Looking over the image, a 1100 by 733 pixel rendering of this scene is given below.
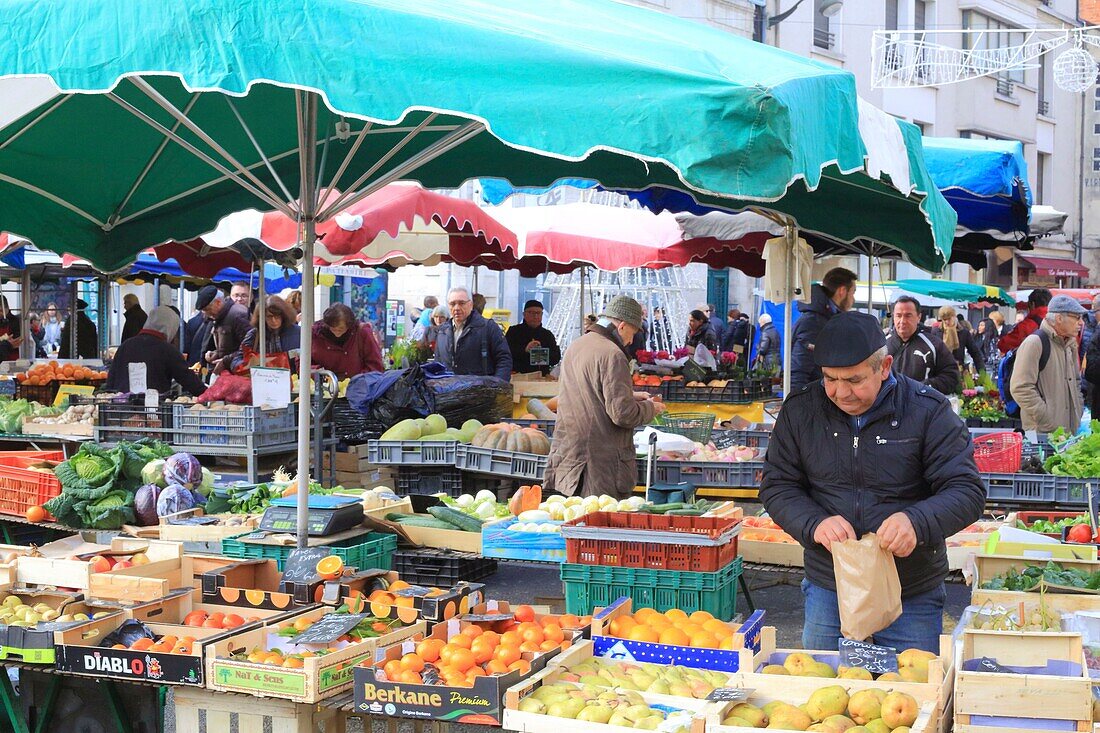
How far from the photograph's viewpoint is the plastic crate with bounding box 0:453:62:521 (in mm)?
7773

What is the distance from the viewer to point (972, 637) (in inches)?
148

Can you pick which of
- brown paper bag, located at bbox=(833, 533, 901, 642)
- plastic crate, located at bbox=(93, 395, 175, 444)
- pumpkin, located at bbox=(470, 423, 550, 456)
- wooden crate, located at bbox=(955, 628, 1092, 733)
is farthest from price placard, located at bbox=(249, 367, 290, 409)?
wooden crate, located at bbox=(955, 628, 1092, 733)

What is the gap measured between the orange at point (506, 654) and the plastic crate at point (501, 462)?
4137mm

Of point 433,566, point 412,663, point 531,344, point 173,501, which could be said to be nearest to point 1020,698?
point 412,663

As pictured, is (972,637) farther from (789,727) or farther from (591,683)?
(591,683)

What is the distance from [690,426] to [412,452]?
2209 millimetres

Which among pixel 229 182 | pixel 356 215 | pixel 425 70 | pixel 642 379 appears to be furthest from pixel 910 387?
pixel 642 379

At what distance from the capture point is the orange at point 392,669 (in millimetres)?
3873

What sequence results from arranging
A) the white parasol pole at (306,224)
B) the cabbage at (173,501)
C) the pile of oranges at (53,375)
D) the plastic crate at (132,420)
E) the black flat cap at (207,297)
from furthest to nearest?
the pile of oranges at (53,375), the black flat cap at (207,297), the plastic crate at (132,420), the cabbage at (173,501), the white parasol pole at (306,224)

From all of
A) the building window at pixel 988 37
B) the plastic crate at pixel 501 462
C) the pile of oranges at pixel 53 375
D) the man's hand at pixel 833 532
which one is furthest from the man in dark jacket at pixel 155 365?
the building window at pixel 988 37

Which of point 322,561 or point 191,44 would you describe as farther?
point 322,561

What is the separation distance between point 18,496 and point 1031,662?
21.1 feet

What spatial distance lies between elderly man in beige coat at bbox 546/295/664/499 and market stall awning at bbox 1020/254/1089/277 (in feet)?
106

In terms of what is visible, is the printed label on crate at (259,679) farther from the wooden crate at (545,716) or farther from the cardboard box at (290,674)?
the wooden crate at (545,716)
